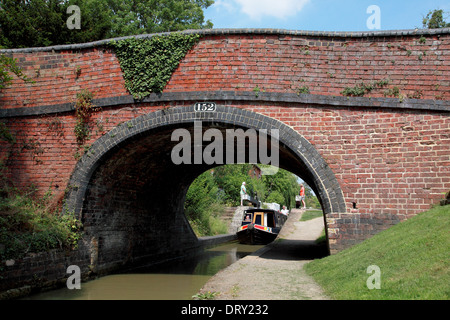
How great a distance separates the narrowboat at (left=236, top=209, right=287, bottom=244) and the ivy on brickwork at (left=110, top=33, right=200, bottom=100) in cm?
1105

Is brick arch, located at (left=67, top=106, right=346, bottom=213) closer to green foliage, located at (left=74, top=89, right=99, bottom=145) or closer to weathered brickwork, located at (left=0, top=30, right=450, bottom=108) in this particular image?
green foliage, located at (left=74, top=89, right=99, bottom=145)

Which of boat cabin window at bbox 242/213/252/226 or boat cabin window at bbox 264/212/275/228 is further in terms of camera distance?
boat cabin window at bbox 264/212/275/228

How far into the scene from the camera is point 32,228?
7.26 m

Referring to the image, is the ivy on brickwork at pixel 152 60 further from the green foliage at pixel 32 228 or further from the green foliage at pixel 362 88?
the green foliage at pixel 362 88

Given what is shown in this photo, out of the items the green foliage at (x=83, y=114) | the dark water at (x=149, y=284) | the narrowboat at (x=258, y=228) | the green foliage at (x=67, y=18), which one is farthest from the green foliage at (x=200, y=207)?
the green foliage at (x=83, y=114)

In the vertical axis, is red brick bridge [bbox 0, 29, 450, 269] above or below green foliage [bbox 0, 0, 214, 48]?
below

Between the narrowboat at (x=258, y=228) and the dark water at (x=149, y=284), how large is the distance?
5.43 meters

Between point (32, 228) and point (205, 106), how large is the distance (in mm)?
4580

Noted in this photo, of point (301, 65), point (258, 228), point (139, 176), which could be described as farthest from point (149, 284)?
point (258, 228)

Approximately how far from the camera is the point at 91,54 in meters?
9.07

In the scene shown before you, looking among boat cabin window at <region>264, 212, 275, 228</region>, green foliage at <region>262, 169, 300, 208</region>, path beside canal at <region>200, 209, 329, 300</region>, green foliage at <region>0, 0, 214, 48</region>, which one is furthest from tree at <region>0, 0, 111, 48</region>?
green foliage at <region>262, 169, 300, 208</region>

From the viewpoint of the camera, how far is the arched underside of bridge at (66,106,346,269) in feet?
26.0

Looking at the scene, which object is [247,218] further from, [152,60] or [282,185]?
[282,185]

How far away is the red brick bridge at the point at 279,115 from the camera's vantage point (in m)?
7.51
